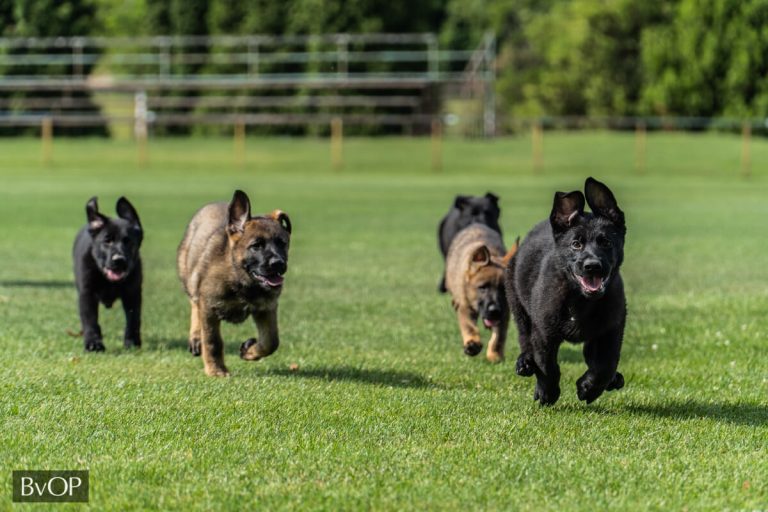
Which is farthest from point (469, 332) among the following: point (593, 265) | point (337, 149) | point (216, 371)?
point (337, 149)

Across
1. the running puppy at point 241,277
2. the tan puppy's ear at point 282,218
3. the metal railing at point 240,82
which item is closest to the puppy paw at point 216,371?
the running puppy at point 241,277

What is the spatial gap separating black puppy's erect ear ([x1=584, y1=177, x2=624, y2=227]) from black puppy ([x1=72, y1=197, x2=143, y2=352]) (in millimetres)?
4205

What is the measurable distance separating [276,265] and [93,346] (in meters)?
2.43

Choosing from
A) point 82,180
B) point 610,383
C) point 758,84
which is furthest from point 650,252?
point 758,84

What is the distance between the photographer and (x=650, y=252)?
20250 mm

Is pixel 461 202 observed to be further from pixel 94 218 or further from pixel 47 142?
pixel 47 142

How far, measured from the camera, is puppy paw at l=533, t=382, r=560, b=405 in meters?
7.68

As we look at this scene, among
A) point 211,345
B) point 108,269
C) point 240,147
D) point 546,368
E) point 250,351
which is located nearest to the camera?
point 546,368

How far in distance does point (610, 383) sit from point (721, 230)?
18265mm

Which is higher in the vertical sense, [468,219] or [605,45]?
[605,45]

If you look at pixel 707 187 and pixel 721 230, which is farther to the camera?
pixel 707 187

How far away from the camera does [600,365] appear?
7.38 metres

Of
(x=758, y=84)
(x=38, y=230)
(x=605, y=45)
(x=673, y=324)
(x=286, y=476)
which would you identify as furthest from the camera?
(x=605, y=45)

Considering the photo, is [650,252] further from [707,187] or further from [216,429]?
[707,187]
